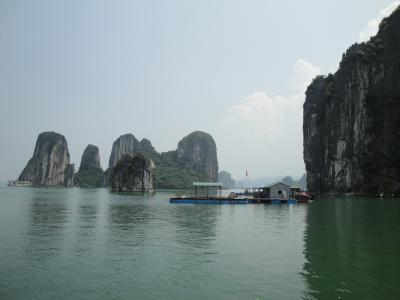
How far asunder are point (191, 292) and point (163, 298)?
1357mm

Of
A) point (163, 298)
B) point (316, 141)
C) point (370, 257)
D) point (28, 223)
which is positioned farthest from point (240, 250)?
point (316, 141)

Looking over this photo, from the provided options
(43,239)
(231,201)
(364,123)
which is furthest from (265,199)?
(43,239)

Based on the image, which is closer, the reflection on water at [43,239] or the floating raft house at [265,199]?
the reflection on water at [43,239]

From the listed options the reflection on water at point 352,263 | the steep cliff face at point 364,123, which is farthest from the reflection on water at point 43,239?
the steep cliff face at point 364,123

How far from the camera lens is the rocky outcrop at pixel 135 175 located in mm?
179500

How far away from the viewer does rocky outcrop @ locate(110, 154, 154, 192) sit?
180 m

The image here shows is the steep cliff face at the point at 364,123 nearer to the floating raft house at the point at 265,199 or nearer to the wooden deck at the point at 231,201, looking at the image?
the floating raft house at the point at 265,199

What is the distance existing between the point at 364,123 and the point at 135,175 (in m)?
107

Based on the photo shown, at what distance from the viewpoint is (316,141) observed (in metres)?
144

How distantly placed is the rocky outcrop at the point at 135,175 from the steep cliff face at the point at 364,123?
7753 centimetres

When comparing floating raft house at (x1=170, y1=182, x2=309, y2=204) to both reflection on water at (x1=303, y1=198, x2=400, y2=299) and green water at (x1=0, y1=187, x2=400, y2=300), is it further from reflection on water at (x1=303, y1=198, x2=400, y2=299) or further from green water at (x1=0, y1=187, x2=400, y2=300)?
reflection on water at (x1=303, y1=198, x2=400, y2=299)

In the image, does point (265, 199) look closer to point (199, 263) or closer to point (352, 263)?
point (352, 263)

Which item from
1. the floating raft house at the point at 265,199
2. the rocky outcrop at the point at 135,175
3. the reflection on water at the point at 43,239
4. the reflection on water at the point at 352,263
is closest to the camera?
the reflection on water at the point at 352,263

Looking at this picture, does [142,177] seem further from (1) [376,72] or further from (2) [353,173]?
(1) [376,72]
